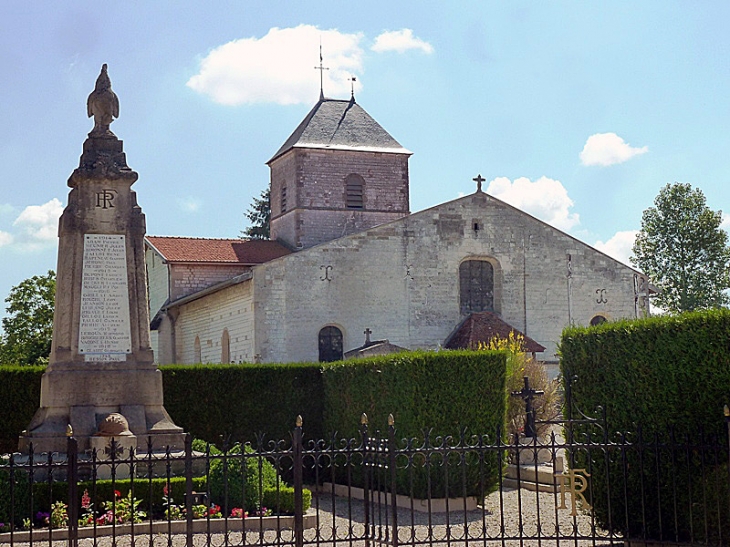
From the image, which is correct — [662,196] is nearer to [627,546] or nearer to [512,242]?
[512,242]

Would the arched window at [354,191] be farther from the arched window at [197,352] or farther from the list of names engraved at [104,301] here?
the list of names engraved at [104,301]

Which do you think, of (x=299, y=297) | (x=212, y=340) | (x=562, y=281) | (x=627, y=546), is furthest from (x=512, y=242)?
(x=627, y=546)

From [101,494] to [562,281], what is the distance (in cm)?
2133

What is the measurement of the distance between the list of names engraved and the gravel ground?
3.24 metres

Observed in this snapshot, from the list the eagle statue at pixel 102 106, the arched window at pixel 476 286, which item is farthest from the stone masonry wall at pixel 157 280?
the eagle statue at pixel 102 106

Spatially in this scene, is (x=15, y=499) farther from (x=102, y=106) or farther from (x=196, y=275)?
(x=196, y=275)

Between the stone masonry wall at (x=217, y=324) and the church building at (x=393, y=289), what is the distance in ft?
0.16

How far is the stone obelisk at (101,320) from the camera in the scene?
43.3 feet

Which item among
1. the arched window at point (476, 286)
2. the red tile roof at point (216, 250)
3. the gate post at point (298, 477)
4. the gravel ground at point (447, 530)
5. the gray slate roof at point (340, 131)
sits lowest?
the gravel ground at point (447, 530)

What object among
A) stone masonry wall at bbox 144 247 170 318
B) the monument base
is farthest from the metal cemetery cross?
stone masonry wall at bbox 144 247 170 318

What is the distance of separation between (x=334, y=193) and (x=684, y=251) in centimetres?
1827

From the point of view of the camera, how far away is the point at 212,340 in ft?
102

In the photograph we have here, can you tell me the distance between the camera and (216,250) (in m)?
34.9

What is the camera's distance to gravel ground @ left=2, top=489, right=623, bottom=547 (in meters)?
9.33
